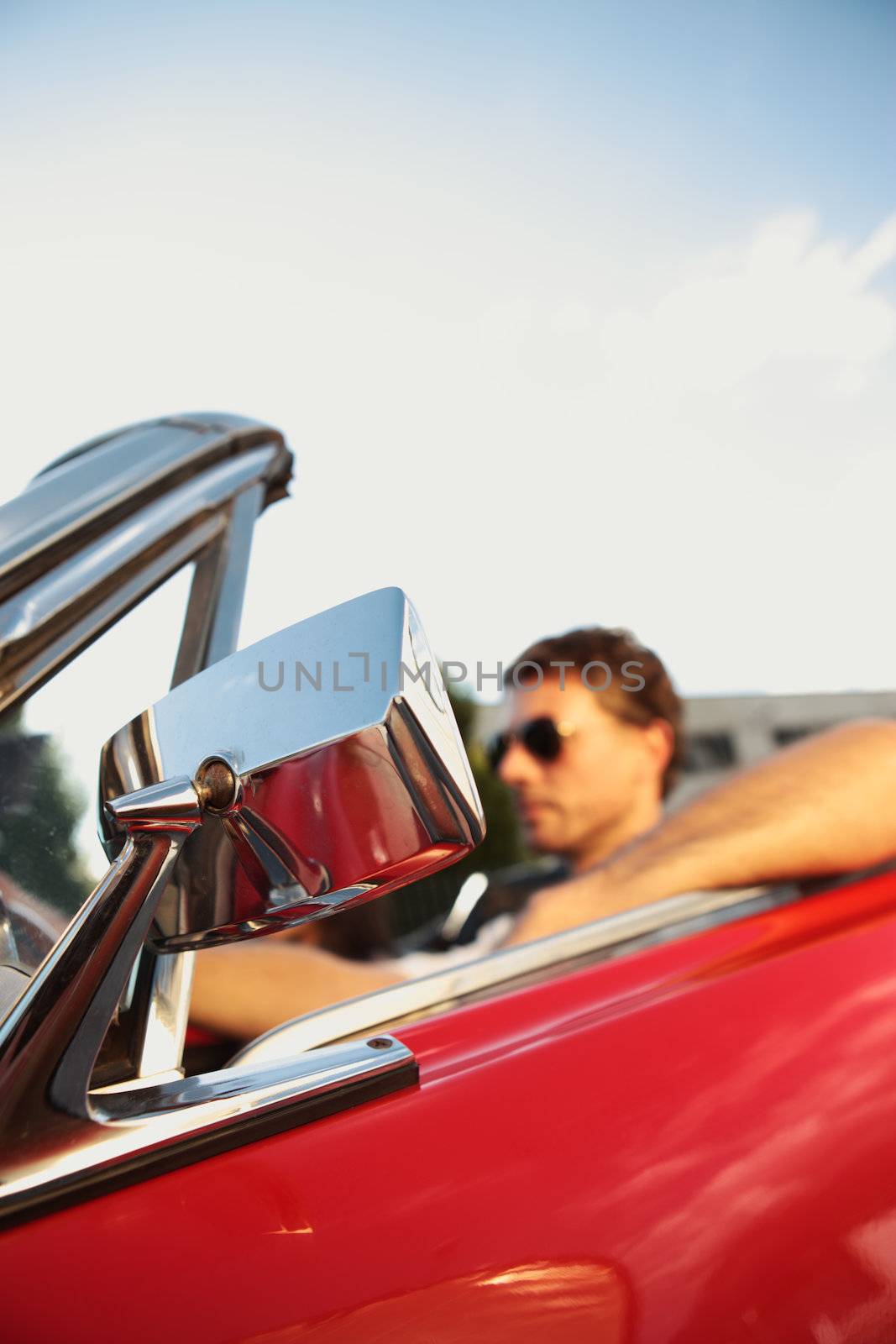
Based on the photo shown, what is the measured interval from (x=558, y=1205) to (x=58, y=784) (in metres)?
0.58

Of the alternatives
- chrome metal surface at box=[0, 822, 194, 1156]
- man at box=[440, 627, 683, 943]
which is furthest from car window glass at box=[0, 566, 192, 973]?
man at box=[440, 627, 683, 943]

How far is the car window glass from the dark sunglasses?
215cm

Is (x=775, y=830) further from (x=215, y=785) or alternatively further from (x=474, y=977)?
(x=215, y=785)

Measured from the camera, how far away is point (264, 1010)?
126 cm

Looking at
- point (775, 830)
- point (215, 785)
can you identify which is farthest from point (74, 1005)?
point (775, 830)

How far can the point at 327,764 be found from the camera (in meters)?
0.55

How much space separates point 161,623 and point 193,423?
304 millimetres

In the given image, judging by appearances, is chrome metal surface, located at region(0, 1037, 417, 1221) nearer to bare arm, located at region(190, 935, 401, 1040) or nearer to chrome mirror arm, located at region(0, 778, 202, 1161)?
chrome mirror arm, located at region(0, 778, 202, 1161)

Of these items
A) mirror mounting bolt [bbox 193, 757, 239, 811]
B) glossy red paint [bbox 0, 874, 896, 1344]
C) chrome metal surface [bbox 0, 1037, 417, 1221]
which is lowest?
glossy red paint [bbox 0, 874, 896, 1344]

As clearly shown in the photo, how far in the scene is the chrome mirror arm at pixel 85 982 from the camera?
60 cm

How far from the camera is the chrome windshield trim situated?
2.80ft

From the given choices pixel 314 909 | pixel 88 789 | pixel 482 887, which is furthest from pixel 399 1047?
pixel 482 887

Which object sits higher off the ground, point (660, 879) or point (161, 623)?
point (161, 623)

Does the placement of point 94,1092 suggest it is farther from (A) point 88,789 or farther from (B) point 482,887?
(B) point 482,887
